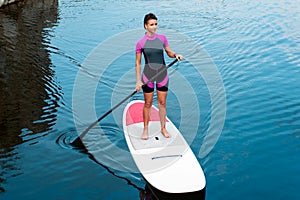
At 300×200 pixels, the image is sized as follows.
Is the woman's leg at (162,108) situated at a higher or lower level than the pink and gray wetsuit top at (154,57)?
lower

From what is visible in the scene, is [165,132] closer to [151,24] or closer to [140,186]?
[140,186]

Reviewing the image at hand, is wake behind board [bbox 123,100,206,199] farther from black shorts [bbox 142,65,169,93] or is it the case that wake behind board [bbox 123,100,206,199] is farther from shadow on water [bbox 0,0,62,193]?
shadow on water [bbox 0,0,62,193]

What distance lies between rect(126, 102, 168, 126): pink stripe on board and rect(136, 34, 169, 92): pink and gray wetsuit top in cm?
114

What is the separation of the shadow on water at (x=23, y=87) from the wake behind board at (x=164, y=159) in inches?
85.8

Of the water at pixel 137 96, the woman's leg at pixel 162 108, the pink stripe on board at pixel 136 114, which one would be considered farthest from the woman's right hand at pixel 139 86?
the water at pixel 137 96

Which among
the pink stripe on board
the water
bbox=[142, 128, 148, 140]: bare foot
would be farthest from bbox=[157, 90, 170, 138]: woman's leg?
the water

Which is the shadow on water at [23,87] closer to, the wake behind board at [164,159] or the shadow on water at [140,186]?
the shadow on water at [140,186]

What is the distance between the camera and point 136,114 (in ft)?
27.6

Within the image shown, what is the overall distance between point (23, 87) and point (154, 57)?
5.29 m

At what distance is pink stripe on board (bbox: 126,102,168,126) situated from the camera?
816 cm

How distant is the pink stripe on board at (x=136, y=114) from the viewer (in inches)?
321

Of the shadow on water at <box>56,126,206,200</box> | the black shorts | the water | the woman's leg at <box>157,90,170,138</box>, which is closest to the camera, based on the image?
the shadow on water at <box>56,126,206,200</box>

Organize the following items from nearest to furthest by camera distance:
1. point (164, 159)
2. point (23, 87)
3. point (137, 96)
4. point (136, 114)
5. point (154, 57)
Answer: point (164, 159)
point (154, 57)
point (136, 114)
point (137, 96)
point (23, 87)

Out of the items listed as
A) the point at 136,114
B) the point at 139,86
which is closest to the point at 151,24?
the point at 139,86
